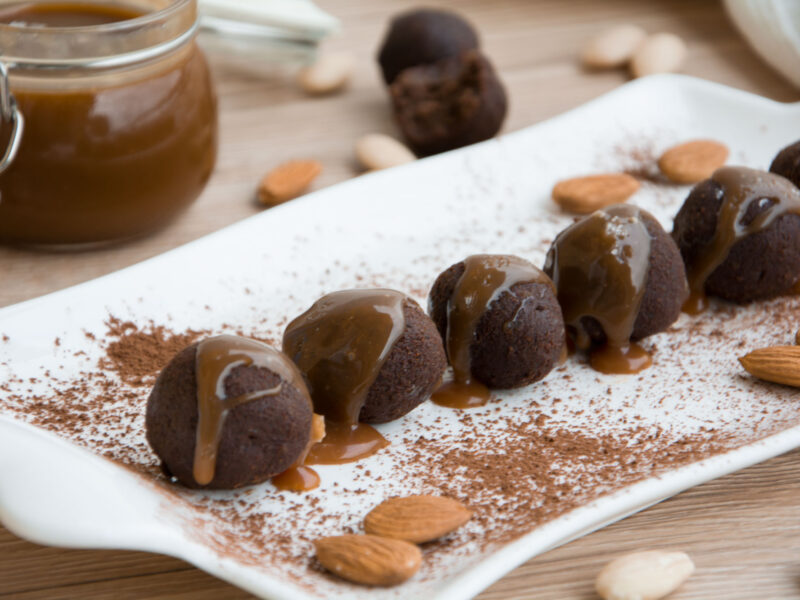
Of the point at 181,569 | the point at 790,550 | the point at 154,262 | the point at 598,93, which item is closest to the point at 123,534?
the point at 181,569

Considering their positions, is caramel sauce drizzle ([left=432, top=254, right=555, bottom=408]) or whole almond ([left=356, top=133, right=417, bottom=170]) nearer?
caramel sauce drizzle ([left=432, top=254, right=555, bottom=408])

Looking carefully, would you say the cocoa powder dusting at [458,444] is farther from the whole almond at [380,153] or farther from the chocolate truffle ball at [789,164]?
the whole almond at [380,153]

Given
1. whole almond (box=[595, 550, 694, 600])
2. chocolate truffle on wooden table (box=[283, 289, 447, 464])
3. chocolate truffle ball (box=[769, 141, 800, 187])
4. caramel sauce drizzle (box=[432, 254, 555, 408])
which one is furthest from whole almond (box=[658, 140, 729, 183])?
whole almond (box=[595, 550, 694, 600])

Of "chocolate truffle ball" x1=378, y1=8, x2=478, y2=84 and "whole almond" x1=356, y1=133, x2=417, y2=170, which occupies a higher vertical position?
"chocolate truffle ball" x1=378, y1=8, x2=478, y2=84

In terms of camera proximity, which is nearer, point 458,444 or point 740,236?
point 458,444

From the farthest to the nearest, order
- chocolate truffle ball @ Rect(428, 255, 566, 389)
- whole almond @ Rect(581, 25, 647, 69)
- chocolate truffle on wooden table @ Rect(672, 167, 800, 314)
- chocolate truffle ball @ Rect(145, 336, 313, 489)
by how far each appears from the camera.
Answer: whole almond @ Rect(581, 25, 647, 69) → chocolate truffle on wooden table @ Rect(672, 167, 800, 314) → chocolate truffle ball @ Rect(428, 255, 566, 389) → chocolate truffle ball @ Rect(145, 336, 313, 489)

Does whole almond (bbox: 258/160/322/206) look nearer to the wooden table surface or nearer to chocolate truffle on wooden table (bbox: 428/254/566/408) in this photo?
the wooden table surface

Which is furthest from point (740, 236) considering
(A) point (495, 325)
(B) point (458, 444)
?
(B) point (458, 444)

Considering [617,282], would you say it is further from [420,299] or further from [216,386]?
[216,386]
